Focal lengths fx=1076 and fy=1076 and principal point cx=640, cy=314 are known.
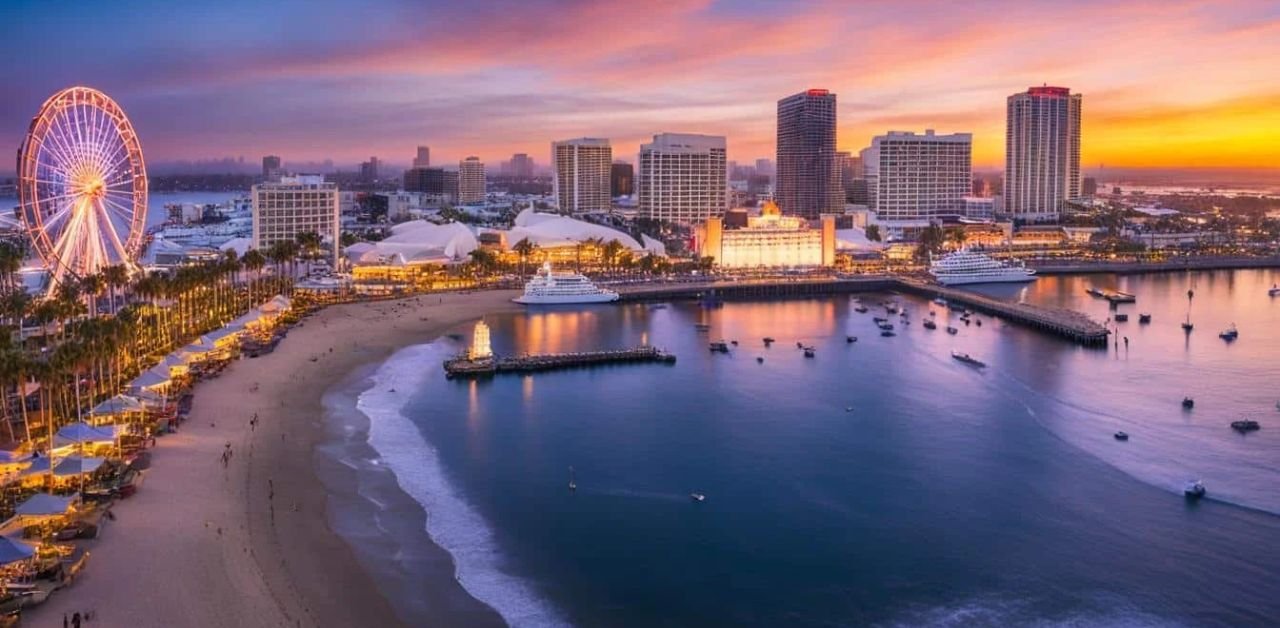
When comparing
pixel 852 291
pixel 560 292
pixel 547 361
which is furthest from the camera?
pixel 852 291

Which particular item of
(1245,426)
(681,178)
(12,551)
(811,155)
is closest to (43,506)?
(12,551)

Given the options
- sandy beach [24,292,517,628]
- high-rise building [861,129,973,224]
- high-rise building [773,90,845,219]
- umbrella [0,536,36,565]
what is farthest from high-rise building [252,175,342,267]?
high-rise building [773,90,845,219]

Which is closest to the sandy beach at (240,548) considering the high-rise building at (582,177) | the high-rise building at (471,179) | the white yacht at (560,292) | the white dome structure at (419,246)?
the white yacht at (560,292)

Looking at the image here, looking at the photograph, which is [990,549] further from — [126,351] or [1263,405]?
[126,351]

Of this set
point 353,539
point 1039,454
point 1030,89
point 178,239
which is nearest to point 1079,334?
point 1039,454

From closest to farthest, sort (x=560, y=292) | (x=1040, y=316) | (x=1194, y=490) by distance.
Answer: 1. (x=1194, y=490)
2. (x=1040, y=316)
3. (x=560, y=292)

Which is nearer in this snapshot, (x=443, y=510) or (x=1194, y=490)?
(x=443, y=510)

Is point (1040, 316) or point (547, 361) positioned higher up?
point (1040, 316)

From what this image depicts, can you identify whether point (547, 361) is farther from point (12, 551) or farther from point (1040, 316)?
point (1040, 316)

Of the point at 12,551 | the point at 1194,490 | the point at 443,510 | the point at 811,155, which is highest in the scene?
the point at 811,155
